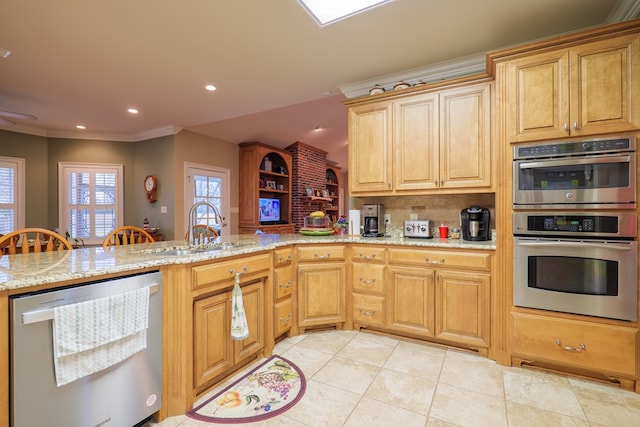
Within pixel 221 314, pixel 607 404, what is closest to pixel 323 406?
pixel 221 314

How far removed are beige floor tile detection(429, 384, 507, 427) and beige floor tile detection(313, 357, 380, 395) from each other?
0.43 m

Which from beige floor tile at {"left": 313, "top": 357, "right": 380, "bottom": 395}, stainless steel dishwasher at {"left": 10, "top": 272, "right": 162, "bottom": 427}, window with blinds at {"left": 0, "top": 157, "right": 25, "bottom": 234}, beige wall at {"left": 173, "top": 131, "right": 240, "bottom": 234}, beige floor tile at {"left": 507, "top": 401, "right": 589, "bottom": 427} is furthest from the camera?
beige wall at {"left": 173, "top": 131, "right": 240, "bottom": 234}

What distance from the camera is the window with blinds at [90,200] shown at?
5.23 m

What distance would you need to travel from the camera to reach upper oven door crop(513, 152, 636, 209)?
1.88 m

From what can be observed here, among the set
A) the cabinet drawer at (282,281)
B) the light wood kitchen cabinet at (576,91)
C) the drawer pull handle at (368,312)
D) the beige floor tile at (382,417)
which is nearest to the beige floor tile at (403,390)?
the beige floor tile at (382,417)

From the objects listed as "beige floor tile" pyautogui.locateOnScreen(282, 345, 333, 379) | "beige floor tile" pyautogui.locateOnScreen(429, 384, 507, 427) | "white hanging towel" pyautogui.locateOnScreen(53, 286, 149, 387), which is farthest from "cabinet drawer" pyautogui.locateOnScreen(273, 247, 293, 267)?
"beige floor tile" pyautogui.locateOnScreen(429, 384, 507, 427)

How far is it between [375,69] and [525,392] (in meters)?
2.89

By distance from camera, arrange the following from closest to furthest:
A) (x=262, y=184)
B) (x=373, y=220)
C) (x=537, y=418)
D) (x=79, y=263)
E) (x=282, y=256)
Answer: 1. (x=79, y=263)
2. (x=537, y=418)
3. (x=282, y=256)
4. (x=373, y=220)
5. (x=262, y=184)

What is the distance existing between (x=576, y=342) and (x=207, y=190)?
5305 millimetres

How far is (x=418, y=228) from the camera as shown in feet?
9.71

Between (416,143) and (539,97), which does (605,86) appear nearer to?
(539,97)

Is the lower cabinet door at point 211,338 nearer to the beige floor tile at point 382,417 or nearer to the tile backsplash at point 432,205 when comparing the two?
the beige floor tile at point 382,417

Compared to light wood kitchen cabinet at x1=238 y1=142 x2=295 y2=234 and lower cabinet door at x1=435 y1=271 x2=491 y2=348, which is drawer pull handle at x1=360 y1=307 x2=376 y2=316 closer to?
lower cabinet door at x1=435 y1=271 x2=491 y2=348

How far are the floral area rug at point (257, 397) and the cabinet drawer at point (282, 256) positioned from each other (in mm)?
773
